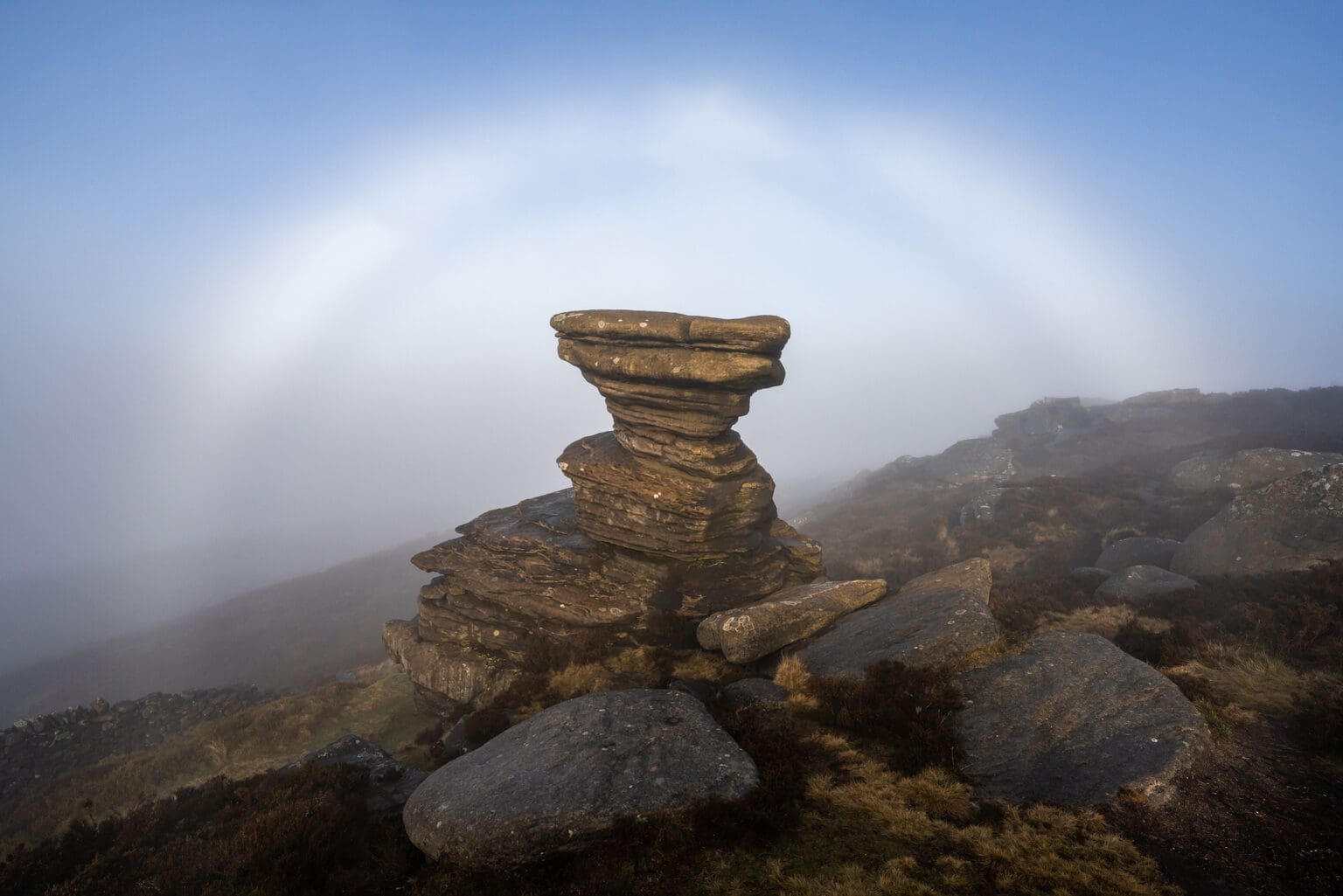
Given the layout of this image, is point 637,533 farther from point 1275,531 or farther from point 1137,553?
point 1275,531

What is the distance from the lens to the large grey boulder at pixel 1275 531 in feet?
59.5

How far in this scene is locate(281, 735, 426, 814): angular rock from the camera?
36.2ft

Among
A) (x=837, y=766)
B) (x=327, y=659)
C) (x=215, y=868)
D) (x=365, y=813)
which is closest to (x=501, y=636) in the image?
(x=365, y=813)

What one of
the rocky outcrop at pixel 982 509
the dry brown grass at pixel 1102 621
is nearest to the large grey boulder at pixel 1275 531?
the dry brown grass at pixel 1102 621

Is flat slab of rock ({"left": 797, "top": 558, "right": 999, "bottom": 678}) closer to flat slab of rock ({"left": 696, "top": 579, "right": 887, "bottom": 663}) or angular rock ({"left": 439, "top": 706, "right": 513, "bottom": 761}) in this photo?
flat slab of rock ({"left": 696, "top": 579, "right": 887, "bottom": 663})

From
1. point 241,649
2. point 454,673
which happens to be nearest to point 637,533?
point 454,673

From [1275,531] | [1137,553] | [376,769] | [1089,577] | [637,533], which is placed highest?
[637,533]

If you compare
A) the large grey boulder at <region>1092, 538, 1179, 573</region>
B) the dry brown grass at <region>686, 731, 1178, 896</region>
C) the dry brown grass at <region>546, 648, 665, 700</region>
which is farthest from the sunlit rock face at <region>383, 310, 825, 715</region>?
the large grey boulder at <region>1092, 538, 1179, 573</region>

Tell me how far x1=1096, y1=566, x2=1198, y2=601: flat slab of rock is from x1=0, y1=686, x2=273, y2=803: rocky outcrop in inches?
1658

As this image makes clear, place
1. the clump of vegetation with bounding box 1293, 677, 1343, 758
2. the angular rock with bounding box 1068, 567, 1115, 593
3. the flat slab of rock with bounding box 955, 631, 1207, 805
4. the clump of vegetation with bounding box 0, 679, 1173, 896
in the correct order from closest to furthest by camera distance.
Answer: the clump of vegetation with bounding box 0, 679, 1173, 896 < the flat slab of rock with bounding box 955, 631, 1207, 805 < the clump of vegetation with bounding box 1293, 677, 1343, 758 < the angular rock with bounding box 1068, 567, 1115, 593

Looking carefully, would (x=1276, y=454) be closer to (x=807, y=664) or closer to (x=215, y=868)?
(x=807, y=664)

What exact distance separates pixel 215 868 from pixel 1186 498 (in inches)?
1693

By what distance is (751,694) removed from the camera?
40.7 ft

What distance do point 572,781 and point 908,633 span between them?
9.19 m
